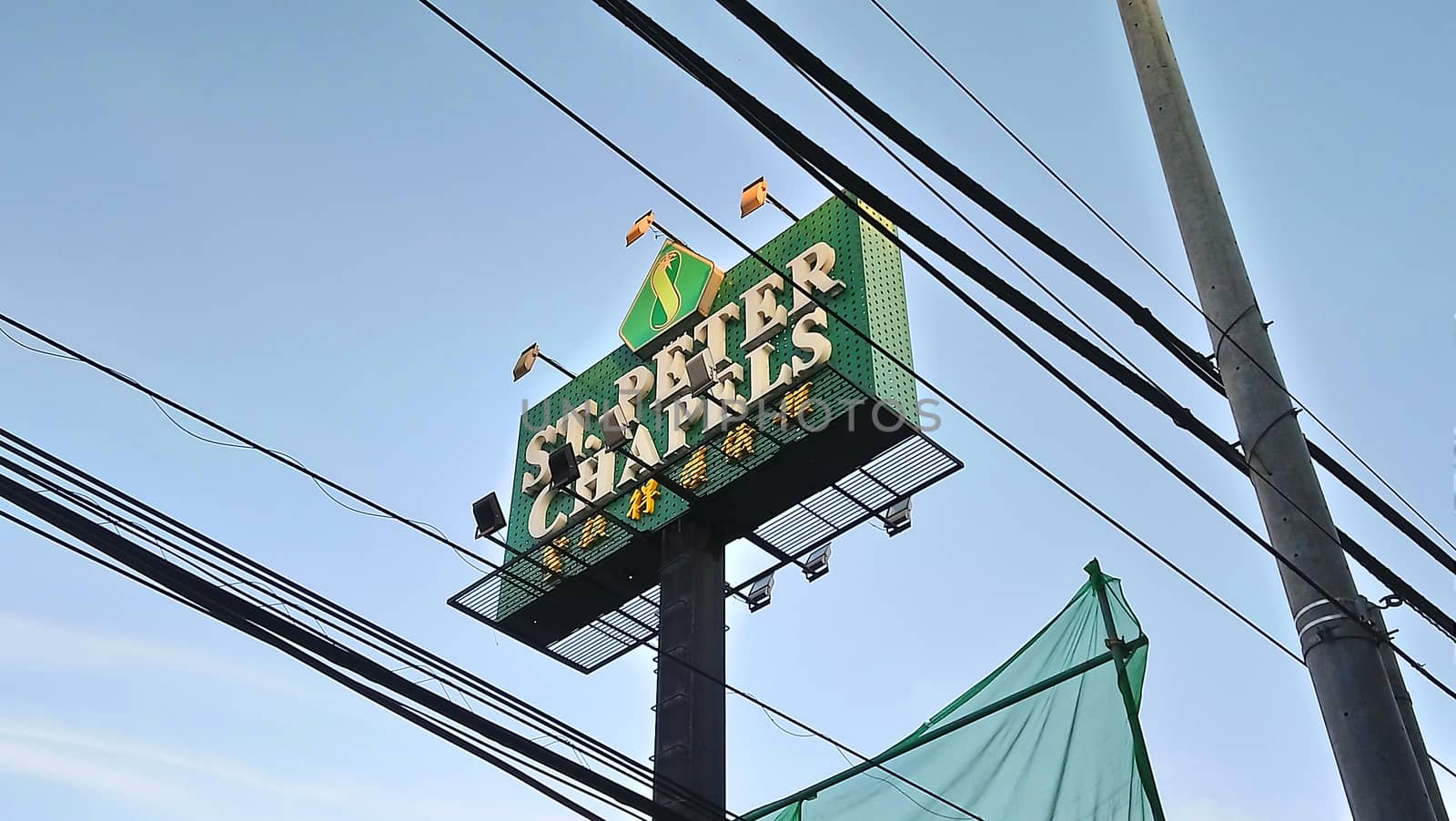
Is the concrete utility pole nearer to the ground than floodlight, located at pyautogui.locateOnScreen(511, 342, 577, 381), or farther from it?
nearer to the ground

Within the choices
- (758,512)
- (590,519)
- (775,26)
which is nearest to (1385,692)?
(775,26)

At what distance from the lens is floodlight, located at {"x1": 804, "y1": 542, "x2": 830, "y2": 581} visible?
1806 centimetres

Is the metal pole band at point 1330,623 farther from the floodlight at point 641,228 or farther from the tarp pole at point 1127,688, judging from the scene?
the floodlight at point 641,228

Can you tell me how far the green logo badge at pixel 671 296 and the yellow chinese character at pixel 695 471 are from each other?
2.37 meters

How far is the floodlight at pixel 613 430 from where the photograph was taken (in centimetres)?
1898

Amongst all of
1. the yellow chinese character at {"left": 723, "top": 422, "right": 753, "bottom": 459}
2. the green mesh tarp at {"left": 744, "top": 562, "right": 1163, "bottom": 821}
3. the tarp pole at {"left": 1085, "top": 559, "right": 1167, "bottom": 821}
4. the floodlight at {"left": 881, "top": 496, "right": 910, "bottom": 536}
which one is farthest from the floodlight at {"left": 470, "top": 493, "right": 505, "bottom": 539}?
the tarp pole at {"left": 1085, "top": 559, "right": 1167, "bottom": 821}

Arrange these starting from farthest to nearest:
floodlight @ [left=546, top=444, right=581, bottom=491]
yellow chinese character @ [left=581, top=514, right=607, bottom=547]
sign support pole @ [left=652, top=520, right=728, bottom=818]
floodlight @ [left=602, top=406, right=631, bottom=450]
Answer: floodlight @ [left=602, top=406, right=631, bottom=450]
yellow chinese character @ [left=581, top=514, right=607, bottom=547]
floodlight @ [left=546, top=444, right=581, bottom=491]
sign support pole @ [left=652, top=520, right=728, bottom=818]

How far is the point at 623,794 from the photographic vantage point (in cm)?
828

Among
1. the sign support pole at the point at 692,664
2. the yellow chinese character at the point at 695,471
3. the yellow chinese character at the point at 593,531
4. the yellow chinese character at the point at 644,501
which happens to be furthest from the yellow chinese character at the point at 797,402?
the yellow chinese character at the point at 593,531

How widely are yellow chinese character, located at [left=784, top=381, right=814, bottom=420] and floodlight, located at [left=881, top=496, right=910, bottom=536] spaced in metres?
1.85

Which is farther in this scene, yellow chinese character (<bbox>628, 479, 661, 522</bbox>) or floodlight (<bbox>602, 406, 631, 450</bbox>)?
floodlight (<bbox>602, 406, 631, 450</bbox>)

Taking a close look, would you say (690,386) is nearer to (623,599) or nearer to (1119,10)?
(623,599)

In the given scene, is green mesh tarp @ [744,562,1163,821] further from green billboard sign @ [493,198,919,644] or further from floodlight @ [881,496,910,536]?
floodlight @ [881,496,910,536]

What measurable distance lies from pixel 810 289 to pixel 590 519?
4.40 m
